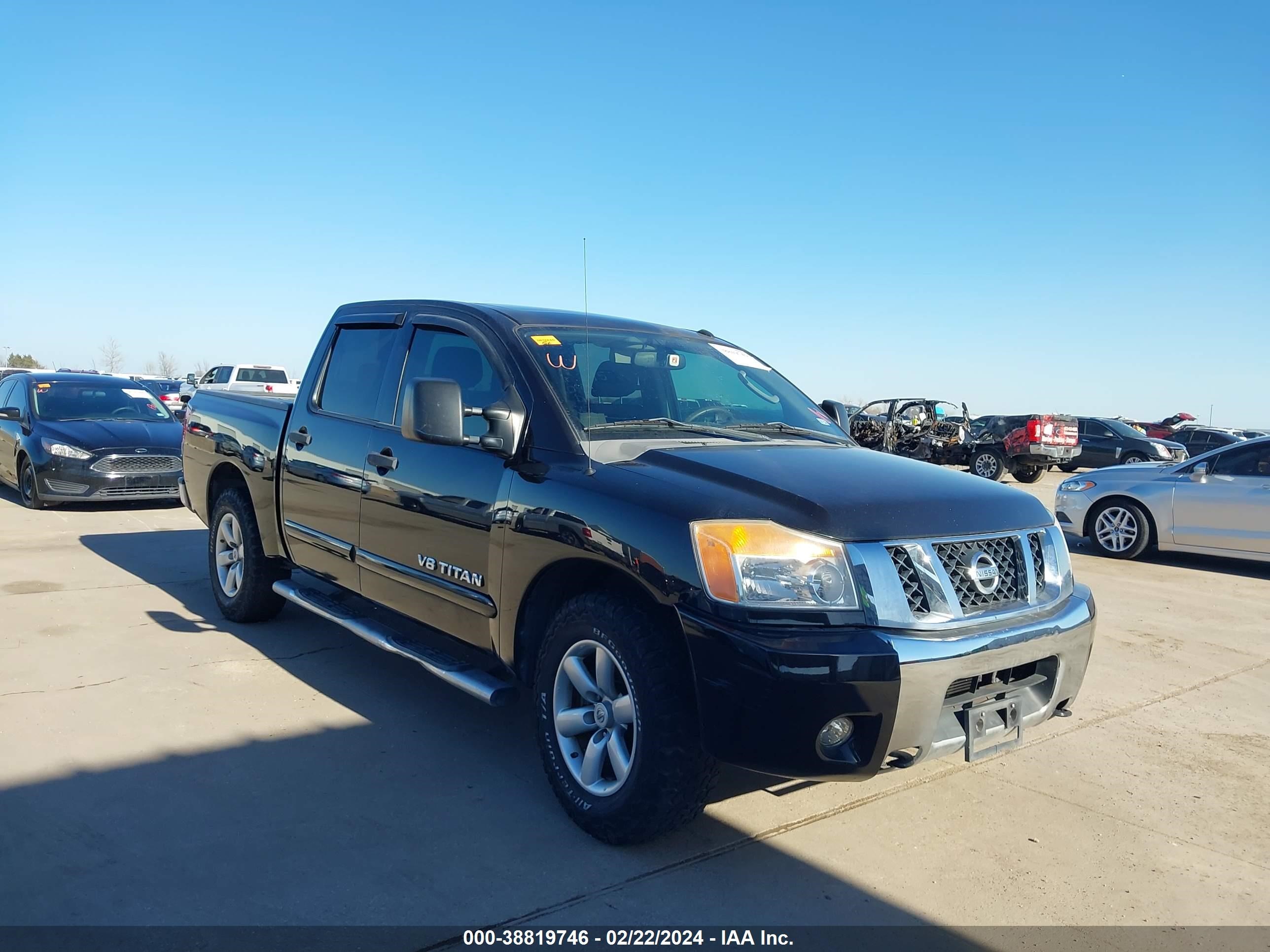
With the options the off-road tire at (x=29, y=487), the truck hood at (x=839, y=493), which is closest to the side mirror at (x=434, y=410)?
the truck hood at (x=839, y=493)

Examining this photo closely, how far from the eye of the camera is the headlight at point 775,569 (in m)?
2.94

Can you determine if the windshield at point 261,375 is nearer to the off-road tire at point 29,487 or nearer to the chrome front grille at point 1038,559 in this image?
the off-road tire at point 29,487

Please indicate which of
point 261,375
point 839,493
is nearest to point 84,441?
point 839,493

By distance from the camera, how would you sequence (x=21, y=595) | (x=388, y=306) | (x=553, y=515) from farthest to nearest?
(x=21, y=595) → (x=388, y=306) → (x=553, y=515)

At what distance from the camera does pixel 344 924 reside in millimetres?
2812

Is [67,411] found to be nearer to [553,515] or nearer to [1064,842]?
[553,515]

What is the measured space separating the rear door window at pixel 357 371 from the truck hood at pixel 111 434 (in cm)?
740

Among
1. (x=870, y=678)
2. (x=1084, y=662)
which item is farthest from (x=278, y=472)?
(x=1084, y=662)

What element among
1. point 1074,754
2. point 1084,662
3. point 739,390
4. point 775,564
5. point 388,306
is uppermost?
point 388,306

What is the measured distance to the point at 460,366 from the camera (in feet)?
14.5

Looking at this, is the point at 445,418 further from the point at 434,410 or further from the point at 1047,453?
the point at 1047,453

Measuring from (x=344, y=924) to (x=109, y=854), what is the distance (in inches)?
37.0

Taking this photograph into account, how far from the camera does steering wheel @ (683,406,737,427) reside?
14.0 ft

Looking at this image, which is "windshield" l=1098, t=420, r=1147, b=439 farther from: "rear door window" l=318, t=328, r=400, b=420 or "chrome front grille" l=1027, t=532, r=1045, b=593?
"rear door window" l=318, t=328, r=400, b=420
